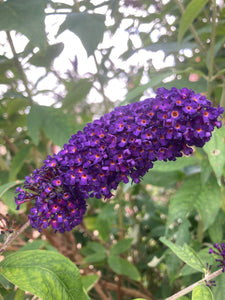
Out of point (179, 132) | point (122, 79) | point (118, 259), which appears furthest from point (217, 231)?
point (122, 79)

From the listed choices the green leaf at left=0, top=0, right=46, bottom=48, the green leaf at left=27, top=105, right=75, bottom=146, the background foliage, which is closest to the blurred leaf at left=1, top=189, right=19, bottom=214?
the background foliage

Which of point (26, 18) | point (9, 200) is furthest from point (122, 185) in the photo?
point (26, 18)

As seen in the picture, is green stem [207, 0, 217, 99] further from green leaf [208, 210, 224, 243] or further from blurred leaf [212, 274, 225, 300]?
blurred leaf [212, 274, 225, 300]

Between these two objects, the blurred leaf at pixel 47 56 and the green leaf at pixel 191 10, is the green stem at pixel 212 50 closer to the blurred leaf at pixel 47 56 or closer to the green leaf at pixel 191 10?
the green leaf at pixel 191 10

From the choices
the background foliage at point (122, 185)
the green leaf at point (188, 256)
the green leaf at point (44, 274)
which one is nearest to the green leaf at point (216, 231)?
the background foliage at point (122, 185)

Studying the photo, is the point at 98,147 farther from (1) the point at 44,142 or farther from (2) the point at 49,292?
(1) the point at 44,142

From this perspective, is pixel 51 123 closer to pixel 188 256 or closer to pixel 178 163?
pixel 178 163

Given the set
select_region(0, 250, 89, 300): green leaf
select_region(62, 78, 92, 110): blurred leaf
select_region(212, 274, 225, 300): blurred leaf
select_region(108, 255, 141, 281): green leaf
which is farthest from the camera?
select_region(62, 78, 92, 110): blurred leaf
